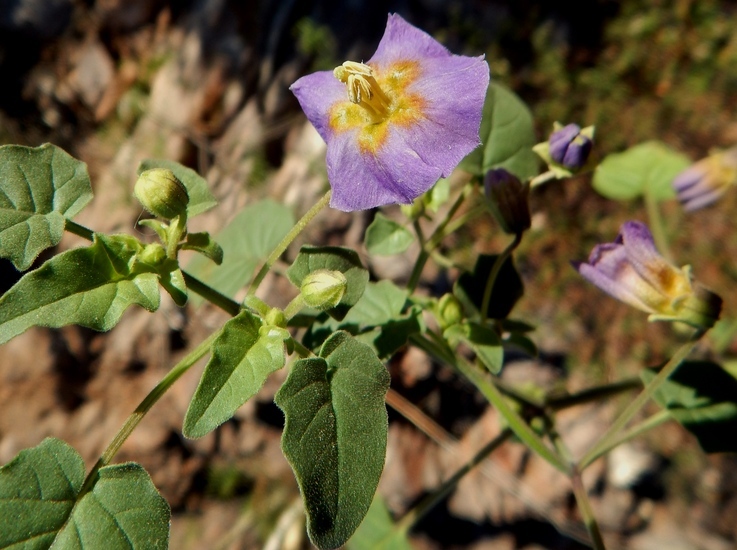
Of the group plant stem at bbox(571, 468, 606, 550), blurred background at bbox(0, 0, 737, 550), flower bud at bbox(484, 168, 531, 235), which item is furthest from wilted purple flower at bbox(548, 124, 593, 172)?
blurred background at bbox(0, 0, 737, 550)

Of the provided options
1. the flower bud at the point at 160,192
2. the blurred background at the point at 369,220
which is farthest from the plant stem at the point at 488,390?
Result: the blurred background at the point at 369,220

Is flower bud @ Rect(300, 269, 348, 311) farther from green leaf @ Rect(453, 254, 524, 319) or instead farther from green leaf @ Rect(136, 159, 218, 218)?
green leaf @ Rect(453, 254, 524, 319)

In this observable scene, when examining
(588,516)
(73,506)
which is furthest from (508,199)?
(73,506)

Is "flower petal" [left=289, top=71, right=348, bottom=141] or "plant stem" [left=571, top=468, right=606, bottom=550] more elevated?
"flower petal" [left=289, top=71, right=348, bottom=141]

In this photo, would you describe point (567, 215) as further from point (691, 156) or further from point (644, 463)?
point (644, 463)

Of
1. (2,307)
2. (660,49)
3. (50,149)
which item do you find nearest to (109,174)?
(50,149)

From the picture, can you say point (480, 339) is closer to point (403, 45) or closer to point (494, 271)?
point (494, 271)
